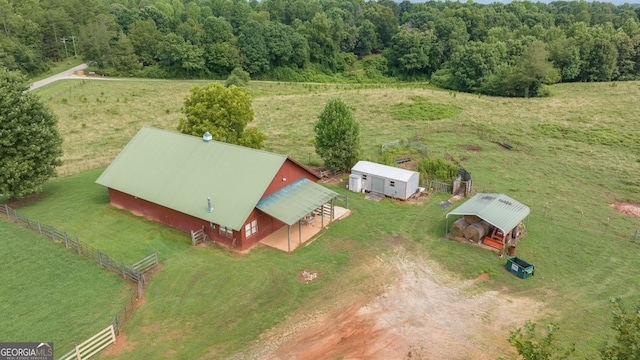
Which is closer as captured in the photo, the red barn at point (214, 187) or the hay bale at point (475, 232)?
the red barn at point (214, 187)

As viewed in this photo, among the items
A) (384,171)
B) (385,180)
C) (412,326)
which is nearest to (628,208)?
(385,180)

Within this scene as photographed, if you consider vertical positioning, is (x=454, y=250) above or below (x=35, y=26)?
below

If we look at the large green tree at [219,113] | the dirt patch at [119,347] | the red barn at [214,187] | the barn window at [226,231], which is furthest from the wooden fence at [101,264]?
the large green tree at [219,113]

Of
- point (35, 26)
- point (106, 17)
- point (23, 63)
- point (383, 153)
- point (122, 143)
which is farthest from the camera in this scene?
point (106, 17)

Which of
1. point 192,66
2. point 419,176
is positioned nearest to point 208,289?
point 419,176

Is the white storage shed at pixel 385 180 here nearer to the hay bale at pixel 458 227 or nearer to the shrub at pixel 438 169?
the shrub at pixel 438 169

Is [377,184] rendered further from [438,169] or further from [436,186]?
[438,169]

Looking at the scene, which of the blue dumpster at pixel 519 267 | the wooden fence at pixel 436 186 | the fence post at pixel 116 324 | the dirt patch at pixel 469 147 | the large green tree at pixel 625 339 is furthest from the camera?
the dirt patch at pixel 469 147

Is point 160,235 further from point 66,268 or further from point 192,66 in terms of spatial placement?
point 192,66
